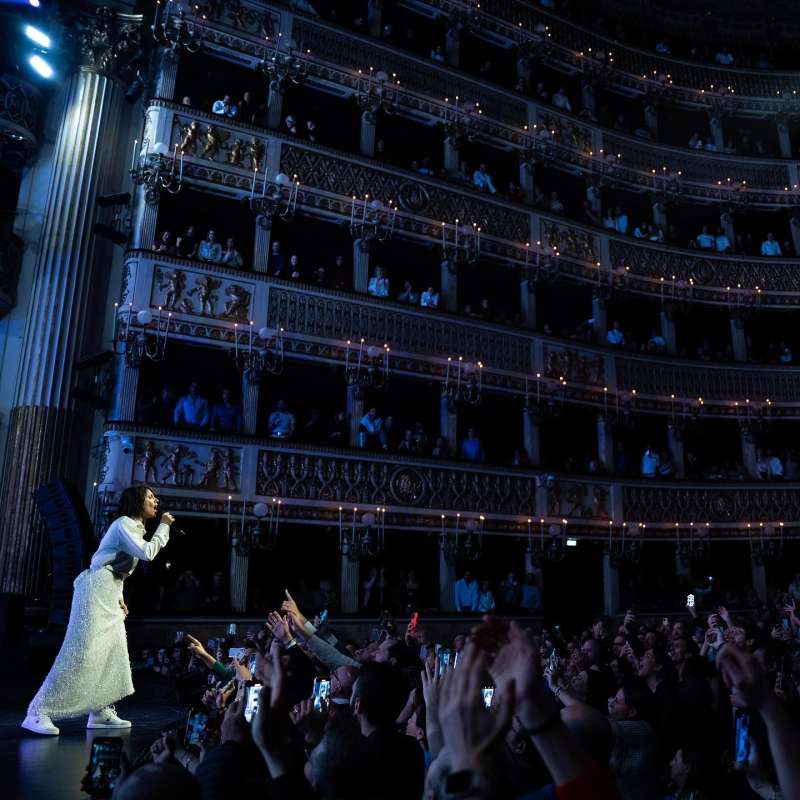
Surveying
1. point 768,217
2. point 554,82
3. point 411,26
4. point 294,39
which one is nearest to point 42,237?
point 294,39

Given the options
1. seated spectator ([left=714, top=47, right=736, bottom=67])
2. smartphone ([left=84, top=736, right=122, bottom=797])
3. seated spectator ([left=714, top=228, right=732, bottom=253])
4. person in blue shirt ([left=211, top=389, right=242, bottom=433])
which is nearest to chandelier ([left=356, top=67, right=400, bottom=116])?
person in blue shirt ([left=211, top=389, right=242, bottom=433])

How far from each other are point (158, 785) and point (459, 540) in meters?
16.3

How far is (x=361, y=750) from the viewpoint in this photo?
252cm

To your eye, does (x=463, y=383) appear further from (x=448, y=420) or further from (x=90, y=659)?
(x=90, y=659)

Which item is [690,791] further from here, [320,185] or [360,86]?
[360,86]

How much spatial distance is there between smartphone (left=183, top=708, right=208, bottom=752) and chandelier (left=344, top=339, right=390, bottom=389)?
531 inches

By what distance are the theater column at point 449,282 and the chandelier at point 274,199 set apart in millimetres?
4251

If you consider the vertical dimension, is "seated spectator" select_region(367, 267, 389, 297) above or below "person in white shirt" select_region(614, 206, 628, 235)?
below

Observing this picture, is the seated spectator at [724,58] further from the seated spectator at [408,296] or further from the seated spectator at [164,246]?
the seated spectator at [164,246]

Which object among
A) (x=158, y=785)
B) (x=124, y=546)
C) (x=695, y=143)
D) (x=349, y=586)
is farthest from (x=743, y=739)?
(x=695, y=143)

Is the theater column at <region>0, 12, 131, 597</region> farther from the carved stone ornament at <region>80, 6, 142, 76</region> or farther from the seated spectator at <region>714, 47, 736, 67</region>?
the seated spectator at <region>714, 47, 736, 67</region>

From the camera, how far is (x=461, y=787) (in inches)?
62.1

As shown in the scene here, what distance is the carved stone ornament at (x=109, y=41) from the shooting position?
16859 millimetres

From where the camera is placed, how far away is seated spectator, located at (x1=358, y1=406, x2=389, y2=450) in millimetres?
17469
